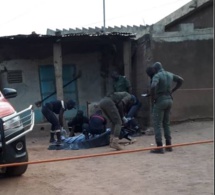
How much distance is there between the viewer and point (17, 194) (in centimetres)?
528

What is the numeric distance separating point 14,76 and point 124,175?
8916mm

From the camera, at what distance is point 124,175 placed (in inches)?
238

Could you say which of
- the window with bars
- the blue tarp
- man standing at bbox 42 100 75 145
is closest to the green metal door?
the window with bars

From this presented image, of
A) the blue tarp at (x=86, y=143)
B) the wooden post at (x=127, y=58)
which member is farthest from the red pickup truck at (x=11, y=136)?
the wooden post at (x=127, y=58)

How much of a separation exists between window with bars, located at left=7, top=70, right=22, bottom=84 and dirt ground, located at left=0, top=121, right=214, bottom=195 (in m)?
6.15

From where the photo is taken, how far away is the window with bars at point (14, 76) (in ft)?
46.0

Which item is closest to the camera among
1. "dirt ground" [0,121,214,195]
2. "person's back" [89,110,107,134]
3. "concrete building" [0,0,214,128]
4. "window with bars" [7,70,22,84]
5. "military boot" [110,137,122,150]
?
"dirt ground" [0,121,214,195]

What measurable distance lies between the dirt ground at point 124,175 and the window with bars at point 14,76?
6.15 metres

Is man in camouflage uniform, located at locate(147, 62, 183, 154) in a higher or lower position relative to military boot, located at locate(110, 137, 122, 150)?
higher

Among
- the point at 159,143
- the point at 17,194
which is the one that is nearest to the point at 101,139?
the point at 159,143

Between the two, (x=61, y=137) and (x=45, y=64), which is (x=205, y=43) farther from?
(x=45, y=64)

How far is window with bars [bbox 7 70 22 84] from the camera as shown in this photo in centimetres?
1402

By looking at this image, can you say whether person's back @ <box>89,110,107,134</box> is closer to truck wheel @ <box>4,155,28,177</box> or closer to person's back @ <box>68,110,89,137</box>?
person's back @ <box>68,110,89,137</box>

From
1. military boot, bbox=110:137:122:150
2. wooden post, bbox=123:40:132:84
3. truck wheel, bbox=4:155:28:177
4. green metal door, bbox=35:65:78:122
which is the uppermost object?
wooden post, bbox=123:40:132:84
